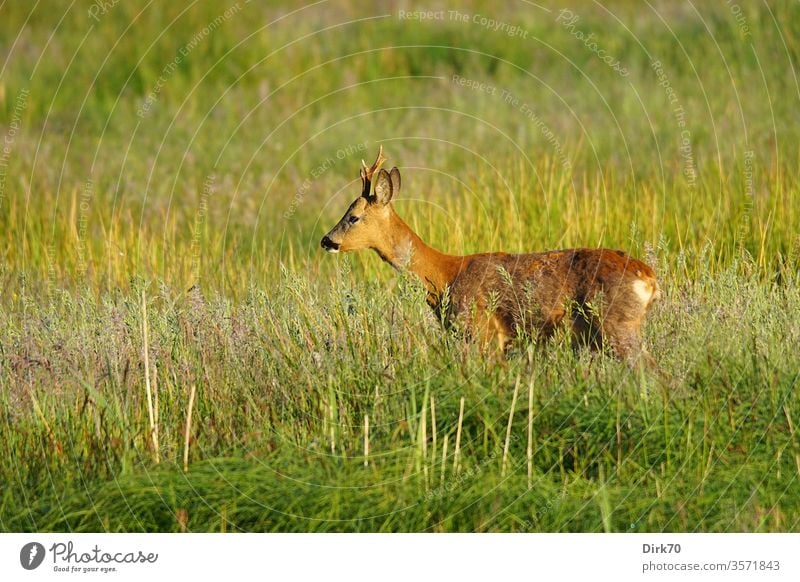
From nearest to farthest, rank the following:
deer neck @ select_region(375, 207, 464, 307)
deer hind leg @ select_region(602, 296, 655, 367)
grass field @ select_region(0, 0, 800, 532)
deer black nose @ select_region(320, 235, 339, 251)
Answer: grass field @ select_region(0, 0, 800, 532), deer hind leg @ select_region(602, 296, 655, 367), deer black nose @ select_region(320, 235, 339, 251), deer neck @ select_region(375, 207, 464, 307)

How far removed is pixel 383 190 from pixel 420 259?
0.54 metres

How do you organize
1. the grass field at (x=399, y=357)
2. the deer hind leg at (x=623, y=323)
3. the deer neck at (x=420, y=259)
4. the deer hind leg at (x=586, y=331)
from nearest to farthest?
the grass field at (x=399, y=357) < the deer hind leg at (x=623, y=323) < the deer hind leg at (x=586, y=331) < the deer neck at (x=420, y=259)

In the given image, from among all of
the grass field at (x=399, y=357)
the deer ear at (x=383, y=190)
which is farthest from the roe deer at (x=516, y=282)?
the grass field at (x=399, y=357)

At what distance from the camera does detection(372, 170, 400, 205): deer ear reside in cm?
949

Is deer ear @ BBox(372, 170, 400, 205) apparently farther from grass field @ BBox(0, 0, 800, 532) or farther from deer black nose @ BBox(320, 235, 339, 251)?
grass field @ BBox(0, 0, 800, 532)

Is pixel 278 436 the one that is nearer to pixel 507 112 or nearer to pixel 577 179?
pixel 577 179

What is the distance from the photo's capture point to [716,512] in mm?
6852

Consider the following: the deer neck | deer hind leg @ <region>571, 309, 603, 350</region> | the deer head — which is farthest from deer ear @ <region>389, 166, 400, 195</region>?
deer hind leg @ <region>571, 309, 603, 350</region>

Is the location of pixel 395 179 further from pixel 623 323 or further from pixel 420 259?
pixel 623 323

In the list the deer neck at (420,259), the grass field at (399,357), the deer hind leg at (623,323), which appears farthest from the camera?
the deer neck at (420,259)

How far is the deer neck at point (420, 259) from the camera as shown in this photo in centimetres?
958

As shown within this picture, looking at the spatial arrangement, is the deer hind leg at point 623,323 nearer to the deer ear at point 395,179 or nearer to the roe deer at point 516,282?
the roe deer at point 516,282

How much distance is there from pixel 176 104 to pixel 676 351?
514 inches
